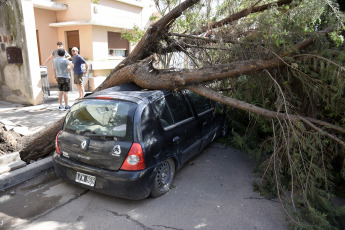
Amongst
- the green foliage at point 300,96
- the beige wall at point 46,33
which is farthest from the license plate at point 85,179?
the beige wall at point 46,33

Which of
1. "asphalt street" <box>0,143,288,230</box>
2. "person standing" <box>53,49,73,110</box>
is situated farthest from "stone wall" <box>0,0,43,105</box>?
"asphalt street" <box>0,143,288,230</box>

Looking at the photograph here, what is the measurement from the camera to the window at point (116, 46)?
13.5 m

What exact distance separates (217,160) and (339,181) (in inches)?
82.2

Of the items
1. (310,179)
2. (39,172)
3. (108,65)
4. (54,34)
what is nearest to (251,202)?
(310,179)

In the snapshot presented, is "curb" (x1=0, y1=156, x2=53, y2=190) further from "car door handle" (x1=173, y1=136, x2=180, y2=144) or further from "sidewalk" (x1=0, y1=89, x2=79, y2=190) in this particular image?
"car door handle" (x1=173, y1=136, x2=180, y2=144)

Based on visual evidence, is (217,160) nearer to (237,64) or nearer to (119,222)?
(237,64)

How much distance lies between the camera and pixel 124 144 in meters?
3.37

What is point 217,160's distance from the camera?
5.11 metres

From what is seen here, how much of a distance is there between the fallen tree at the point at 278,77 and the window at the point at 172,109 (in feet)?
0.83

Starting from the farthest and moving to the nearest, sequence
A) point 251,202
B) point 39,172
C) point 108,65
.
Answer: point 108,65
point 39,172
point 251,202

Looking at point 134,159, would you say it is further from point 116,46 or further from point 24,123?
point 116,46

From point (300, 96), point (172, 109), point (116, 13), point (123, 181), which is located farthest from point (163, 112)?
point (116, 13)

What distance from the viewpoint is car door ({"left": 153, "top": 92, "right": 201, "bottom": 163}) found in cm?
389

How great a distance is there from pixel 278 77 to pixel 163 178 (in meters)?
2.58
